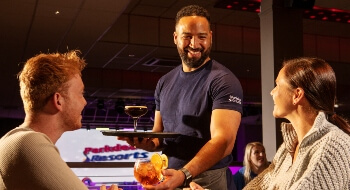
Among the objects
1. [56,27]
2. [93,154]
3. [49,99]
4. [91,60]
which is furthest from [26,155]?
[93,154]

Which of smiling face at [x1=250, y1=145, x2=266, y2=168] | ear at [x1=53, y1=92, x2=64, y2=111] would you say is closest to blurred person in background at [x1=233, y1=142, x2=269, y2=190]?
smiling face at [x1=250, y1=145, x2=266, y2=168]

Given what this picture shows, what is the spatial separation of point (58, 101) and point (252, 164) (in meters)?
4.47

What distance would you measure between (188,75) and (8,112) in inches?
573

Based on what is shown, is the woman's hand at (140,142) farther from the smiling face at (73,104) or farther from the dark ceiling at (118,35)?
the dark ceiling at (118,35)

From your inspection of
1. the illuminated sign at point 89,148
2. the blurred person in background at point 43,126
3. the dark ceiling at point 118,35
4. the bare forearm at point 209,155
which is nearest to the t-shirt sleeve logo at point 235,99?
the bare forearm at point 209,155

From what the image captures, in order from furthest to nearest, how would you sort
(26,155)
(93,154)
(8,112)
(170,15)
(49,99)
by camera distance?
(8,112) < (93,154) < (170,15) < (49,99) < (26,155)

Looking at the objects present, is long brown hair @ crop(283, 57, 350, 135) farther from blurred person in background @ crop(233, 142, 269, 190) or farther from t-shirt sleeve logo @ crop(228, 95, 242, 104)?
blurred person in background @ crop(233, 142, 269, 190)

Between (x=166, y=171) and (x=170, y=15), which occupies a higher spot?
(x=170, y=15)

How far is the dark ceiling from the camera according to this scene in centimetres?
645

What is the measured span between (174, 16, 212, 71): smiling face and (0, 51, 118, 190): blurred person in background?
63 centimetres

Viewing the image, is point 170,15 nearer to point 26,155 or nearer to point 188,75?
point 188,75

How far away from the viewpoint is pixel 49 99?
62.6 inches

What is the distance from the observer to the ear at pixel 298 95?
1865 mm

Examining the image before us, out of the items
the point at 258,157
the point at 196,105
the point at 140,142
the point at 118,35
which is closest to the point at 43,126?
the point at 140,142
